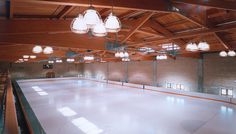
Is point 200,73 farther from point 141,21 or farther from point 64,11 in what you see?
point 64,11

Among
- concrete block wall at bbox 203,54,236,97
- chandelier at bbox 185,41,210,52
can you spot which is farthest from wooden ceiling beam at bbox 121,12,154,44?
concrete block wall at bbox 203,54,236,97

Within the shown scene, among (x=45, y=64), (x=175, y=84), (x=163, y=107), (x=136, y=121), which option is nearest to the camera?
(x=136, y=121)

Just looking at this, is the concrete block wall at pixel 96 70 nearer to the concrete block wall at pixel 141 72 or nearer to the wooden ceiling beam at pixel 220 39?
the concrete block wall at pixel 141 72

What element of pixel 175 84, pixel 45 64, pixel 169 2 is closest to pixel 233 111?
pixel 169 2

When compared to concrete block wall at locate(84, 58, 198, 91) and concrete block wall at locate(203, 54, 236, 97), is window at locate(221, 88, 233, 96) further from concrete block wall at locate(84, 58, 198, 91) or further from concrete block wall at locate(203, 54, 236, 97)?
concrete block wall at locate(84, 58, 198, 91)

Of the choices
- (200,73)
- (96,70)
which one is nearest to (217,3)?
(200,73)

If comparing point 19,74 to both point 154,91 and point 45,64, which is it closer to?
point 45,64

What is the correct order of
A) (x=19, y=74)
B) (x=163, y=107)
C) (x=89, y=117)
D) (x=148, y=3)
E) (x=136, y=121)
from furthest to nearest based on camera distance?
(x=19, y=74) → (x=163, y=107) → (x=89, y=117) → (x=136, y=121) → (x=148, y=3)

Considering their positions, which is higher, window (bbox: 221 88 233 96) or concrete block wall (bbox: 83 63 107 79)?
concrete block wall (bbox: 83 63 107 79)

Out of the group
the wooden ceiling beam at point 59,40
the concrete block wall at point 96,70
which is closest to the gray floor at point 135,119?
the wooden ceiling beam at point 59,40

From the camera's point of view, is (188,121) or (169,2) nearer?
(169,2)

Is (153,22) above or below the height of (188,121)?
above

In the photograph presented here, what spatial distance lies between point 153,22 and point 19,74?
2058cm

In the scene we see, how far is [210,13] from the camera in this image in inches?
187
